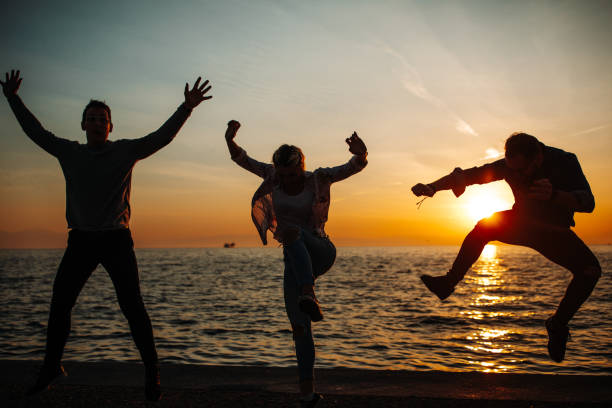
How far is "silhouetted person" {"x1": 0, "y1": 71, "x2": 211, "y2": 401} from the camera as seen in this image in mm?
4461

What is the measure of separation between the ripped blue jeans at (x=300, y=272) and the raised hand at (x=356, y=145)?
3.22ft

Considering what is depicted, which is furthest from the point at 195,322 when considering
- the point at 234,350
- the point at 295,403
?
the point at 295,403

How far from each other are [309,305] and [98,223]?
2158 millimetres

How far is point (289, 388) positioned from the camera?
5.71 meters

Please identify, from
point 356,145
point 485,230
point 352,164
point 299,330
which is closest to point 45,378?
point 299,330

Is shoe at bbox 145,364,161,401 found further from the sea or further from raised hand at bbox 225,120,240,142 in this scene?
the sea

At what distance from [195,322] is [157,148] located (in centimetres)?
1529

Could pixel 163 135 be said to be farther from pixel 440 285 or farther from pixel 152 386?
pixel 440 285

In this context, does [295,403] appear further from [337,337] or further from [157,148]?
[337,337]

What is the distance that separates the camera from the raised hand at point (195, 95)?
15.8 ft

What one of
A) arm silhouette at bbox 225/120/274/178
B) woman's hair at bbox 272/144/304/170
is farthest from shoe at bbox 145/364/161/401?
woman's hair at bbox 272/144/304/170

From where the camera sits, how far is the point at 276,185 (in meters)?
5.05

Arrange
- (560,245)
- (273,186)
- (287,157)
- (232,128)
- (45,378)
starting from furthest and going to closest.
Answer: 1. (232,128)
2. (273,186)
3. (287,157)
4. (45,378)
5. (560,245)

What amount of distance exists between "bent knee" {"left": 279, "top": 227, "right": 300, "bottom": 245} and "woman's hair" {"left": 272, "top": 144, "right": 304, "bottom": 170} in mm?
668
